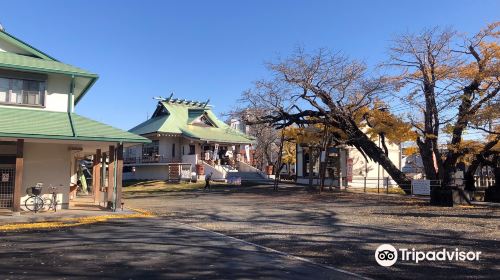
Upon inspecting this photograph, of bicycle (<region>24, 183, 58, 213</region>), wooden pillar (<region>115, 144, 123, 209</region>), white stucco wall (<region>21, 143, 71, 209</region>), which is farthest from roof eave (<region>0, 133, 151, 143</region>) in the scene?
white stucco wall (<region>21, 143, 71, 209</region>)

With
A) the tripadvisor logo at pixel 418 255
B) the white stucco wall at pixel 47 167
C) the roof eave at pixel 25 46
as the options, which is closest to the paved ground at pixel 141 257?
the tripadvisor logo at pixel 418 255

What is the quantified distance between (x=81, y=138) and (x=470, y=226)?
1380 centimetres

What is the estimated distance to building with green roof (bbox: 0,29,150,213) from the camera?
17.8 m

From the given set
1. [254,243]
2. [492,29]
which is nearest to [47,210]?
[254,243]

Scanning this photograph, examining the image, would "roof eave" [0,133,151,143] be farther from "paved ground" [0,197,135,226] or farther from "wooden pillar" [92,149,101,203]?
"wooden pillar" [92,149,101,203]

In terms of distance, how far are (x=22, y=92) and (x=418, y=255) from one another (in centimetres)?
Answer: 1661

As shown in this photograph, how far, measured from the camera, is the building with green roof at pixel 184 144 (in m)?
43.6

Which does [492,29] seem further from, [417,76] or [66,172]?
[66,172]

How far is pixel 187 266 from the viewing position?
8.48m

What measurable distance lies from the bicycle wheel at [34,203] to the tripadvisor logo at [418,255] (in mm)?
13768

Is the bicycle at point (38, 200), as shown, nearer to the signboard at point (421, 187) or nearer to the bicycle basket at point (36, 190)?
the bicycle basket at point (36, 190)

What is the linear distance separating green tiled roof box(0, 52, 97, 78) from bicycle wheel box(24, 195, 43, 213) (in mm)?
5154

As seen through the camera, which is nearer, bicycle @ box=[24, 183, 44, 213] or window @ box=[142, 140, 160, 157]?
bicycle @ box=[24, 183, 44, 213]

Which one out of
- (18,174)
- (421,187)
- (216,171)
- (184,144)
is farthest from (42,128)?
(184,144)
